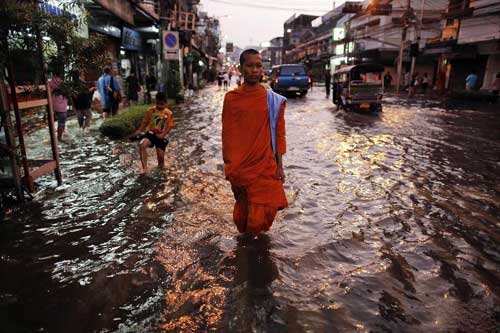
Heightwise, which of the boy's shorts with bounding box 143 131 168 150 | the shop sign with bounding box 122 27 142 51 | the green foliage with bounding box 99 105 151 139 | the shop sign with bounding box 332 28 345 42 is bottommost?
the green foliage with bounding box 99 105 151 139

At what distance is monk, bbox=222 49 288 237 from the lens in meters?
3.74

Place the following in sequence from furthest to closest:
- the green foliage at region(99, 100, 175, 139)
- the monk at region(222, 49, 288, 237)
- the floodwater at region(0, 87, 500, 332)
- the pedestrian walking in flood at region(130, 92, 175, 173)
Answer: the green foliage at region(99, 100, 175, 139) → the pedestrian walking in flood at region(130, 92, 175, 173) → the monk at region(222, 49, 288, 237) → the floodwater at region(0, 87, 500, 332)

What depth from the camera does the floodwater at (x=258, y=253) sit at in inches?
119

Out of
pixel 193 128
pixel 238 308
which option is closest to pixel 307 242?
pixel 238 308

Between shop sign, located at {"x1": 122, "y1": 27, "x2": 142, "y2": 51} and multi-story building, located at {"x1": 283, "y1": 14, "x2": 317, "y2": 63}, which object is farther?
multi-story building, located at {"x1": 283, "y1": 14, "x2": 317, "y2": 63}

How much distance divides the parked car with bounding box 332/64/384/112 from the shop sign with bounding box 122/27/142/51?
11.7 metres

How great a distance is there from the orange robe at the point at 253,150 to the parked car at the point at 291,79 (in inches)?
847

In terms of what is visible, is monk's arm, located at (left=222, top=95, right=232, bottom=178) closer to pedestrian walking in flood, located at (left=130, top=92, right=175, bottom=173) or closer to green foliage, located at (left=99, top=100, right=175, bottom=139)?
pedestrian walking in flood, located at (left=130, top=92, right=175, bottom=173)

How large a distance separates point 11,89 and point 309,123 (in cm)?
1049

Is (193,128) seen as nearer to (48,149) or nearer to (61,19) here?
(48,149)

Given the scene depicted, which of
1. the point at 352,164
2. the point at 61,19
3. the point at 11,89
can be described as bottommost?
the point at 352,164

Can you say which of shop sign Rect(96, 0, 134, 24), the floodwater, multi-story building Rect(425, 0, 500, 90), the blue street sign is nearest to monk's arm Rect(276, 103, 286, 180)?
the floodwater

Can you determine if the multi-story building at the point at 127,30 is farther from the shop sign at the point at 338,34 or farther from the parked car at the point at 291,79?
the shop sign at the point at 338,34

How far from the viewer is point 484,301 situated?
322 cm
